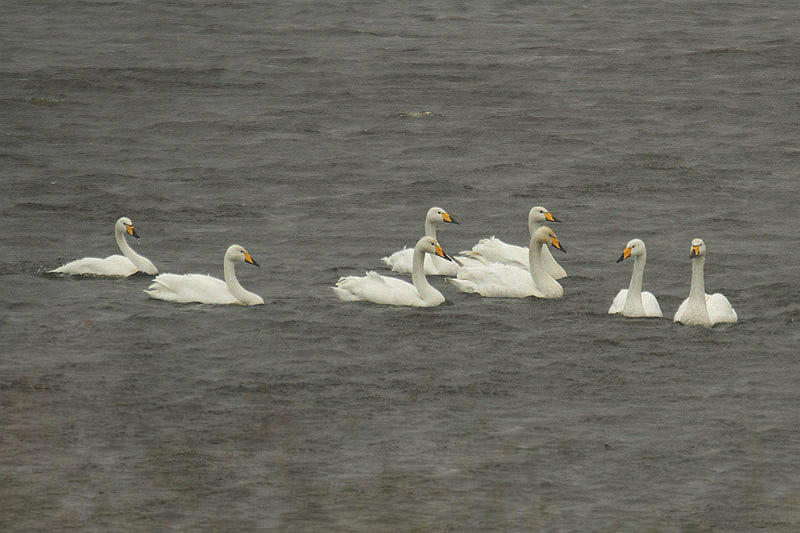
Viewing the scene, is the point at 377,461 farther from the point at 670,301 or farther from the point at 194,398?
the point at 670,301

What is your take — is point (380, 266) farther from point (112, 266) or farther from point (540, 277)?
point (112, 266)

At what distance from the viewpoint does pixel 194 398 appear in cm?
1716

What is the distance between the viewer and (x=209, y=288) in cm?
2077

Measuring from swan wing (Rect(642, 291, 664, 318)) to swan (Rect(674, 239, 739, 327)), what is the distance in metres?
0.24

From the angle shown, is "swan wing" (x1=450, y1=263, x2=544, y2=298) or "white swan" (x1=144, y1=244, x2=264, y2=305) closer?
"white swan" (x1=144, y1=244, x2=264, y2=305)

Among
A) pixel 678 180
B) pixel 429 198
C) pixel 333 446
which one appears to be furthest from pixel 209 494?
pixel 678 180

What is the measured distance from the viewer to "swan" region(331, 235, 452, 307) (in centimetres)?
2080

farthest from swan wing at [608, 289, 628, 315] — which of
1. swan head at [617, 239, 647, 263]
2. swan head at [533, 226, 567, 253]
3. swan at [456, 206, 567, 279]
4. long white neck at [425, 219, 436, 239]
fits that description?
long white neck at [425, 219, 436, 239]

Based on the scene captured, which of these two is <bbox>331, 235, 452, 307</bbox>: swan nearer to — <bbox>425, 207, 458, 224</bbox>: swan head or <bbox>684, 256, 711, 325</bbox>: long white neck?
<bbox>425, 207, 458, 224</bbox>: swan head

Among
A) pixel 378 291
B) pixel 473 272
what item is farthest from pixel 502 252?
pixel 378 291

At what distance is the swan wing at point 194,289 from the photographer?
20781mm

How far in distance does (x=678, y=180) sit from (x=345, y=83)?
34.0 feet

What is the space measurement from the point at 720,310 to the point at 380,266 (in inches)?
198

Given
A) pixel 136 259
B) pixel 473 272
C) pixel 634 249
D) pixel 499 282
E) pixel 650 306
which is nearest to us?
pixel 650 306
